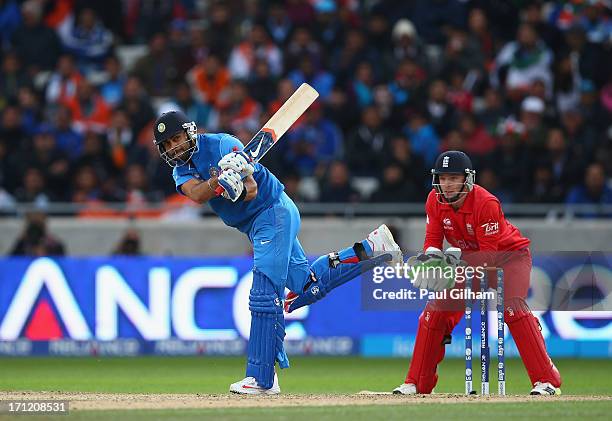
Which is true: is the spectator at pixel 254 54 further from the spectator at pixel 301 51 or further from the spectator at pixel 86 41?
the spectator at pixel 86 41

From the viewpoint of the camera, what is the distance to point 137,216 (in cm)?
1827

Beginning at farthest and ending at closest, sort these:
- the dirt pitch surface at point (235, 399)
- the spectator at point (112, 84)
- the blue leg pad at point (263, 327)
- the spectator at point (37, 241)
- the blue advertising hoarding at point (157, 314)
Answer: the spectator at point (112, 84) < the spectator at point (37, 241) < the blue advertising hoarding at point (157, 314) < the blue leg pad at point (263, 327) < the dirt pitch surface at point (235, 399)

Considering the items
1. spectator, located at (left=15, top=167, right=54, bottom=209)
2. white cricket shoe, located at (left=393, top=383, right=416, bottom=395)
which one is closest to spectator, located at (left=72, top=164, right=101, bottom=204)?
spectator, located at (left=15, top=167, right=54, bottom=209)

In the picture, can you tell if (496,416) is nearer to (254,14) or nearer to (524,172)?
(524,172)

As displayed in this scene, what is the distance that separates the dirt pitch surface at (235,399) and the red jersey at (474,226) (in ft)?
4.07

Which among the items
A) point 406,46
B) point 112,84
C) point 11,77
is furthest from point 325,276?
point 11,77

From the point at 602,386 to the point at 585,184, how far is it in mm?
5269

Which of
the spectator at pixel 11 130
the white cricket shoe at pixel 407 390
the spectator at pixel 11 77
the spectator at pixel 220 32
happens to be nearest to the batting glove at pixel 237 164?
the white cricket shoe at pixel 407 390

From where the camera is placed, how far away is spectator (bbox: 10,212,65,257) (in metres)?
17.3

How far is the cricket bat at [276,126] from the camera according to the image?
10.9 metres

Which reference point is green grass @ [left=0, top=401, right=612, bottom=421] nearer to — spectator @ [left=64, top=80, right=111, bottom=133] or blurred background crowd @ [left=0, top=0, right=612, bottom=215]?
blurred background crowd @ [left=0, top=0, right=612, bottom=215]

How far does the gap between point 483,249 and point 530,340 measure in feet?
2.71

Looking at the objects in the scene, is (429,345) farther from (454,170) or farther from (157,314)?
(157,314)

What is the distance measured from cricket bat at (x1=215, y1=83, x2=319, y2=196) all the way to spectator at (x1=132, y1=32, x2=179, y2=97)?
9.07m
